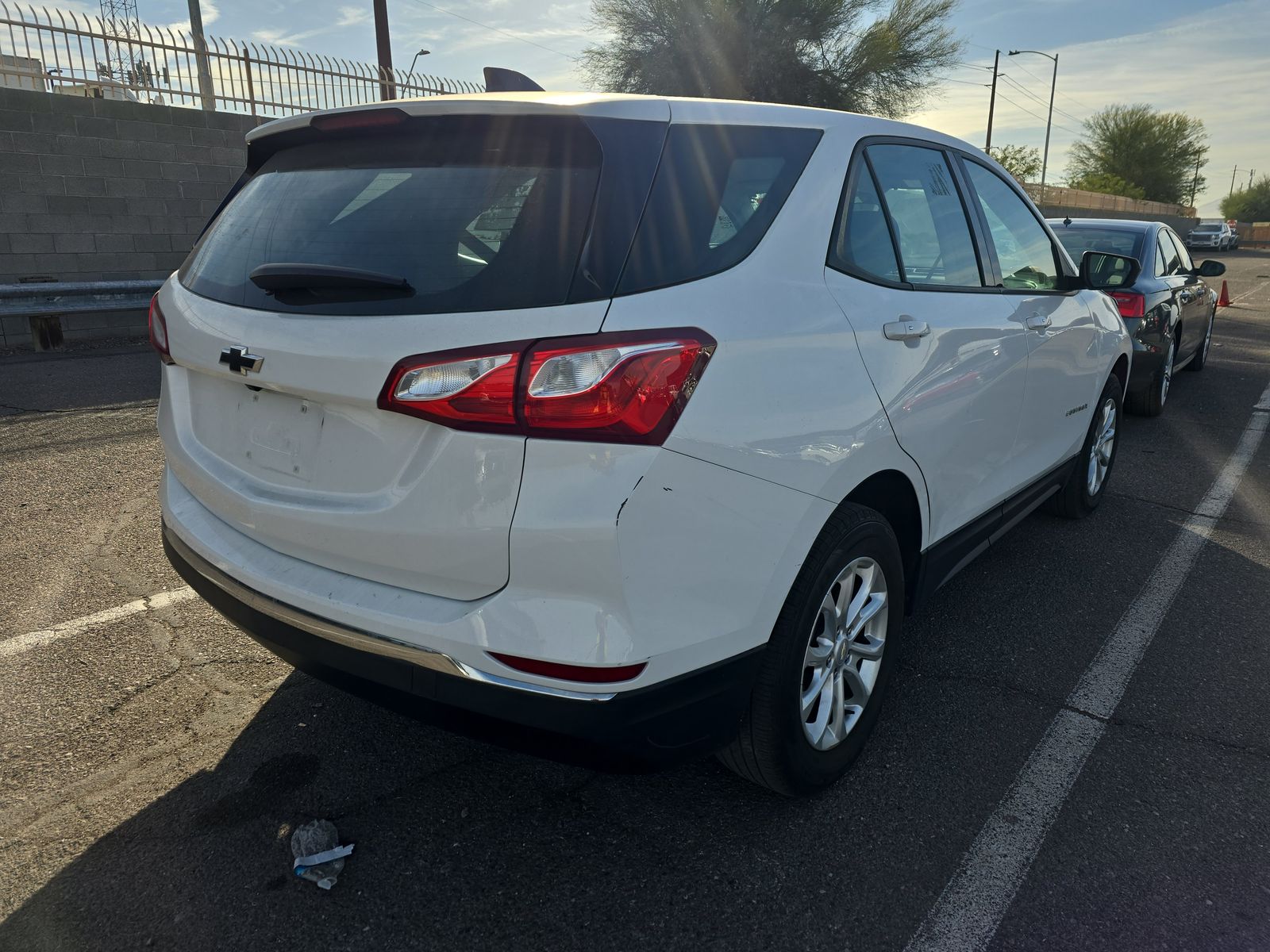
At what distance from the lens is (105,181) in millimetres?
10367

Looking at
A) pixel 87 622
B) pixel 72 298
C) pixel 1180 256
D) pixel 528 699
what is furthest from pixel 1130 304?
pixel 72 298

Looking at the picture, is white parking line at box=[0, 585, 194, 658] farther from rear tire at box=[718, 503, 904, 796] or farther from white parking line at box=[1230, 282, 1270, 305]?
white parking line at box=[1230, 282, 1270, 305]

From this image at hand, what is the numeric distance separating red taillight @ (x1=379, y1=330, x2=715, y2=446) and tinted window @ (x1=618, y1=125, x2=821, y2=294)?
0.16m

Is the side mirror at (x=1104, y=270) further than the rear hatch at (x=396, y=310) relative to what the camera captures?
Yes

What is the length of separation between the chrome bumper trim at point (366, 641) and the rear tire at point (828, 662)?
541mm

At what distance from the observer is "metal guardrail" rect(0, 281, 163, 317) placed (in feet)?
28.7

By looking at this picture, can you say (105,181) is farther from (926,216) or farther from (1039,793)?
(1039,793)

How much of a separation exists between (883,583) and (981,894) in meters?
0.84

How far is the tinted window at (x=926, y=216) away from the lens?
2.90m

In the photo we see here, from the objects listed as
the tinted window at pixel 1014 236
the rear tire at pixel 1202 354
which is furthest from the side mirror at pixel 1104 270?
the rear tire at pixel 1202 354

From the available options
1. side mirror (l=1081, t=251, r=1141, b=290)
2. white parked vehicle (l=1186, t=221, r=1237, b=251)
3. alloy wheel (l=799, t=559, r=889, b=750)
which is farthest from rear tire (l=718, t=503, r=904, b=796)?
white parked vehicle (l=1186, t=221, r=1237, b=251)

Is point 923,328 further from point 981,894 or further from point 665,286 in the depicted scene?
point 981,894

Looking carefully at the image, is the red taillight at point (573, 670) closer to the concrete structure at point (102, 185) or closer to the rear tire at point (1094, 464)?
the rear tire at point (1094, 464)

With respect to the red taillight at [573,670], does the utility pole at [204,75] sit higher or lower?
higher
